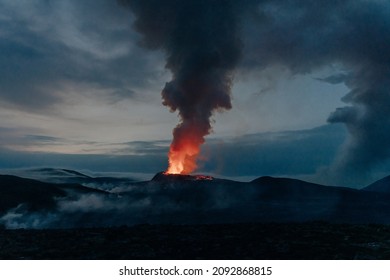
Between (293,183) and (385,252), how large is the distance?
4015 inches

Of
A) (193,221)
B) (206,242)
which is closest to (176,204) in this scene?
(193,221)

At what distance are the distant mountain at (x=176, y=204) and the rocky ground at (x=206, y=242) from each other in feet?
105

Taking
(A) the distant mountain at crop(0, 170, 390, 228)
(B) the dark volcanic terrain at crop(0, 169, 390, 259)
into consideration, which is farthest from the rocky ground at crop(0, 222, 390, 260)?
(A) the distant mountain at crop(0, 170, 390, 228)

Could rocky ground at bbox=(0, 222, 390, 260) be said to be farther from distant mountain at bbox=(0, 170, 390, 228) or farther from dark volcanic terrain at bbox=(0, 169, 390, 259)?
distant mountain at bbox=(0, 170, 390, 228)

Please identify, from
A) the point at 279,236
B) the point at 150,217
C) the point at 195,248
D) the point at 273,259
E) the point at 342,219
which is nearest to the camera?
the point at 273,259

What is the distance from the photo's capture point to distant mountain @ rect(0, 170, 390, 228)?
248 feet

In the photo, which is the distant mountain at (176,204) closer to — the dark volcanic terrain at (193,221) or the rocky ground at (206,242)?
the dark volcanic terrain at (193,221)

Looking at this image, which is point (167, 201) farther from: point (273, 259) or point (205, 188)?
point (273, 259)

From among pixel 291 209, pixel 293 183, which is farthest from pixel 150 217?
pixel 293 183

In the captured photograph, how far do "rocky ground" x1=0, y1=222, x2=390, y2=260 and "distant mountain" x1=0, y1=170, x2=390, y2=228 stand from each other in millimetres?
32112

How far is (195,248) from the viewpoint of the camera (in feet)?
101

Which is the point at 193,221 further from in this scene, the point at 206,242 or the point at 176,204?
the point at 206,242

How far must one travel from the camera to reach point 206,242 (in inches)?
1281

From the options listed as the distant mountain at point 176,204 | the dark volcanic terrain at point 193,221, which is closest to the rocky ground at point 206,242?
the dark volcanic terrain at point 193,221
